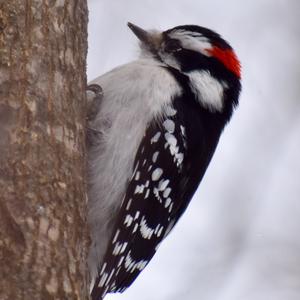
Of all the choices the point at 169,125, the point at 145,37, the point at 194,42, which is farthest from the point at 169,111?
the point at 145,37

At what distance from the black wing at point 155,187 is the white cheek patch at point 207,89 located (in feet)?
0.21

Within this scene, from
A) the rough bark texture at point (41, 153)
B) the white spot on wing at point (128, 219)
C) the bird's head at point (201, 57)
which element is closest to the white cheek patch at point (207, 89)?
the bird's head at point (201, 57)

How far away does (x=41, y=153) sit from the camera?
7.12 feet

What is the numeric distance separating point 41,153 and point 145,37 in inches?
67.7

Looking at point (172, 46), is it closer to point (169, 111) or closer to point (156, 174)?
point (169, 111)

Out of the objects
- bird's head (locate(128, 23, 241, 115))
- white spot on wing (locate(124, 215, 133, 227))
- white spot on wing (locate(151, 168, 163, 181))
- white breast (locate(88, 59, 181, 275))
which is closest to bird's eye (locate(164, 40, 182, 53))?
bird's head (locate(128, 23, 241, 115))

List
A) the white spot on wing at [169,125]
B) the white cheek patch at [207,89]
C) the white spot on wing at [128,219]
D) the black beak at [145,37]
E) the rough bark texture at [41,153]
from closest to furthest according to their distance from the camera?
1. the rough bark texture at [41,153]
2. the white spot on wing at [128,219]
3. the white spot on wing at [169,125]
4. the white cheek patch at [207,89]
5. the black beak at [145,37]

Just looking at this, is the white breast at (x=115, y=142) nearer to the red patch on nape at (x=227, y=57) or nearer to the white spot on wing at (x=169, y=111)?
the white spot on wing at (x=169, y=111)

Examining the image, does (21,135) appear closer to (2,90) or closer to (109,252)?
(2,90)

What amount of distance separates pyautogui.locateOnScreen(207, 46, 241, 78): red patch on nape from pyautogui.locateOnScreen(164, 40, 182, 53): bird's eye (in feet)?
0.55

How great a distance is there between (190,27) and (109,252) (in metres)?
1.32

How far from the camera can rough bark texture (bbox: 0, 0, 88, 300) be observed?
77.8 inches

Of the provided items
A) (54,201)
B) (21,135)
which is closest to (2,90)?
(21,135)

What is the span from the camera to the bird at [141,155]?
311 cm
